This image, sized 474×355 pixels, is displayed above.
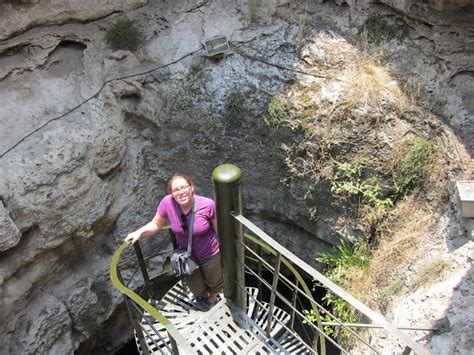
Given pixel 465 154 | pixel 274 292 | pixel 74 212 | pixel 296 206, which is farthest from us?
pixel 296 206

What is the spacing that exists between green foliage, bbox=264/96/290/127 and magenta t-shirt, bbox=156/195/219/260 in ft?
7.40

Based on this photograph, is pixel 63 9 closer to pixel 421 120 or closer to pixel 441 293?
pixel 421 120

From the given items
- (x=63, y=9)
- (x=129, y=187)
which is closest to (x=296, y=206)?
(x=129, y=187)

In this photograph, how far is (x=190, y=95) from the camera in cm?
555

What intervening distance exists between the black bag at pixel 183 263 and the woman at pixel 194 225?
0.08m

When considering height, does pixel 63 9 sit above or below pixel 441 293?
above

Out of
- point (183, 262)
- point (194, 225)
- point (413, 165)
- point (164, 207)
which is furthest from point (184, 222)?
point (413, 165)

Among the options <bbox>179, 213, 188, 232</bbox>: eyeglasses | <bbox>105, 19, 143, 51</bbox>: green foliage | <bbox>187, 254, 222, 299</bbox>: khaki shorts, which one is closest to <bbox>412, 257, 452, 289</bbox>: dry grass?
<bbox>187, 254, 222, 299</bbox>: khaki shorts

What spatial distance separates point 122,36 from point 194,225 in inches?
131

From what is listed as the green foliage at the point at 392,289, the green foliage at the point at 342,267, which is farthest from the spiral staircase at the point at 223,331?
the green foliage at the point at 392,289

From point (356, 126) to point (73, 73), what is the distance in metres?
3.39

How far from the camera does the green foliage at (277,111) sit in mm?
5262

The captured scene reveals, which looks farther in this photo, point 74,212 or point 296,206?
point 296,206

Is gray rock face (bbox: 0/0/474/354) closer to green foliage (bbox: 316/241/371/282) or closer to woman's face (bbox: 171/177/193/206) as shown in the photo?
green foliage (bbox: 316/241/371/282)
